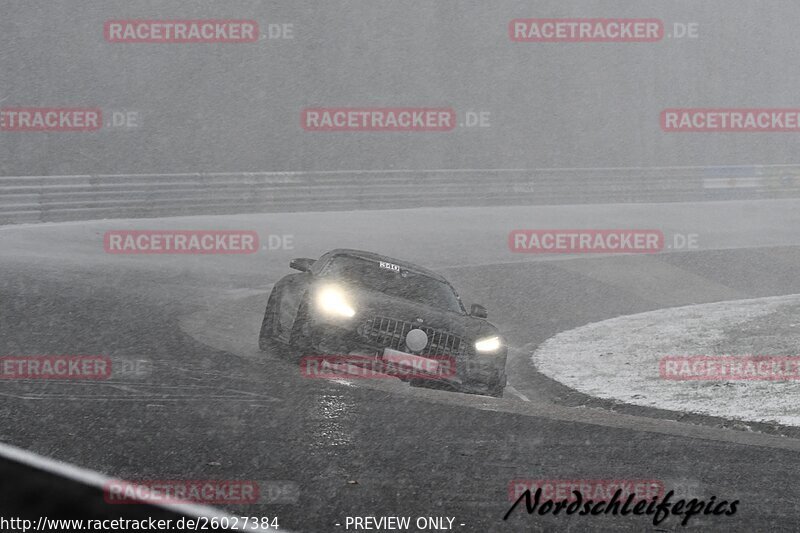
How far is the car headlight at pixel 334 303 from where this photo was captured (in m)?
9.50

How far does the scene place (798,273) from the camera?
70.1 feet

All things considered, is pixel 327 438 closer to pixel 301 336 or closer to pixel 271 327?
pixel 301 336

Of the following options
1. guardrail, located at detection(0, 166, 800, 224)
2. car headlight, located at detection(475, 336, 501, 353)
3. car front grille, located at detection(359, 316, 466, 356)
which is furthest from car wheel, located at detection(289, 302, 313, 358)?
guardrail, located at detection(0, 166, 800, 224)

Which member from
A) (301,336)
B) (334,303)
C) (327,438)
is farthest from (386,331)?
(327,438)

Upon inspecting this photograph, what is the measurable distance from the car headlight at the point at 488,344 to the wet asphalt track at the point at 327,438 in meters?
0.47

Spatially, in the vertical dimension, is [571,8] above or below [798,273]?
above

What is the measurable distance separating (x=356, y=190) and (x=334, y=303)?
23.3 m

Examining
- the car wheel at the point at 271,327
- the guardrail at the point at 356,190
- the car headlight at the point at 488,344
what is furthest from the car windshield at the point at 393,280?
the guardrail at the point at 356,190

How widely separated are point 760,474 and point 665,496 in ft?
3.83

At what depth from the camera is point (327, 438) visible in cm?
732

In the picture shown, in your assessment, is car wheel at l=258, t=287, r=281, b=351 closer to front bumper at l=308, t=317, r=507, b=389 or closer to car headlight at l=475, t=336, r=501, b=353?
front bumper at l=308, t=317, r=507, b=389

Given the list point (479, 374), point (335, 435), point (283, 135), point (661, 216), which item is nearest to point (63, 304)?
point (479, 374)

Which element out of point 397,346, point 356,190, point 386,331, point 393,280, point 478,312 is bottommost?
point 397,346

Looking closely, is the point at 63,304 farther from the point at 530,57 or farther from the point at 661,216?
the point at 530,57
